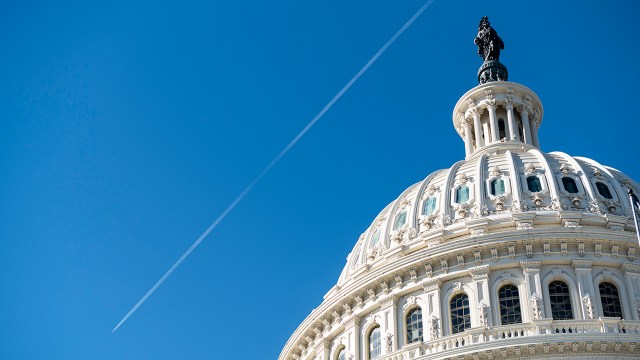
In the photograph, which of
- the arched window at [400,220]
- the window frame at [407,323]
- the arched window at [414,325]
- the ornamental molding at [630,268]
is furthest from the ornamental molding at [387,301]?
the ornamental molding at [630,268]

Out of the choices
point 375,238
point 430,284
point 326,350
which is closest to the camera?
point 430,284

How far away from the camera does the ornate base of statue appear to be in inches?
3354

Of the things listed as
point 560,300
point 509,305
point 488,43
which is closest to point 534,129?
point 488,43

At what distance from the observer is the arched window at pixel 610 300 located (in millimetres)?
54944

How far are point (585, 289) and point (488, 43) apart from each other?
39489mm

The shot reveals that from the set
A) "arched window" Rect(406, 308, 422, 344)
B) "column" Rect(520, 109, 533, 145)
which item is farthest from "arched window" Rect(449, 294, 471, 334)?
"column" Rect(520, 109, 533, 145)

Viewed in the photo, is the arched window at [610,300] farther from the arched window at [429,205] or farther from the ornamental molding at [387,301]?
the arched window at [429,205]

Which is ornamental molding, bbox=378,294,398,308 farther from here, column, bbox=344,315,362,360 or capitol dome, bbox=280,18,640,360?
column, bbox=344,315,362,360

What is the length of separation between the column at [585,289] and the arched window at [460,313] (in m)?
6.03

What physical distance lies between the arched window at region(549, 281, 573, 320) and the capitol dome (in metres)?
0.06

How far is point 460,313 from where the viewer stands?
5650 cm

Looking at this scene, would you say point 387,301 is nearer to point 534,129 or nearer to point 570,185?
point 570,185

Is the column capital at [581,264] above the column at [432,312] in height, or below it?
above

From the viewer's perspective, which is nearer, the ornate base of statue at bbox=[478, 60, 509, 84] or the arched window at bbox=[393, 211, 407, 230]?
the arched window at bbox=[393, 211, 407, 230]
